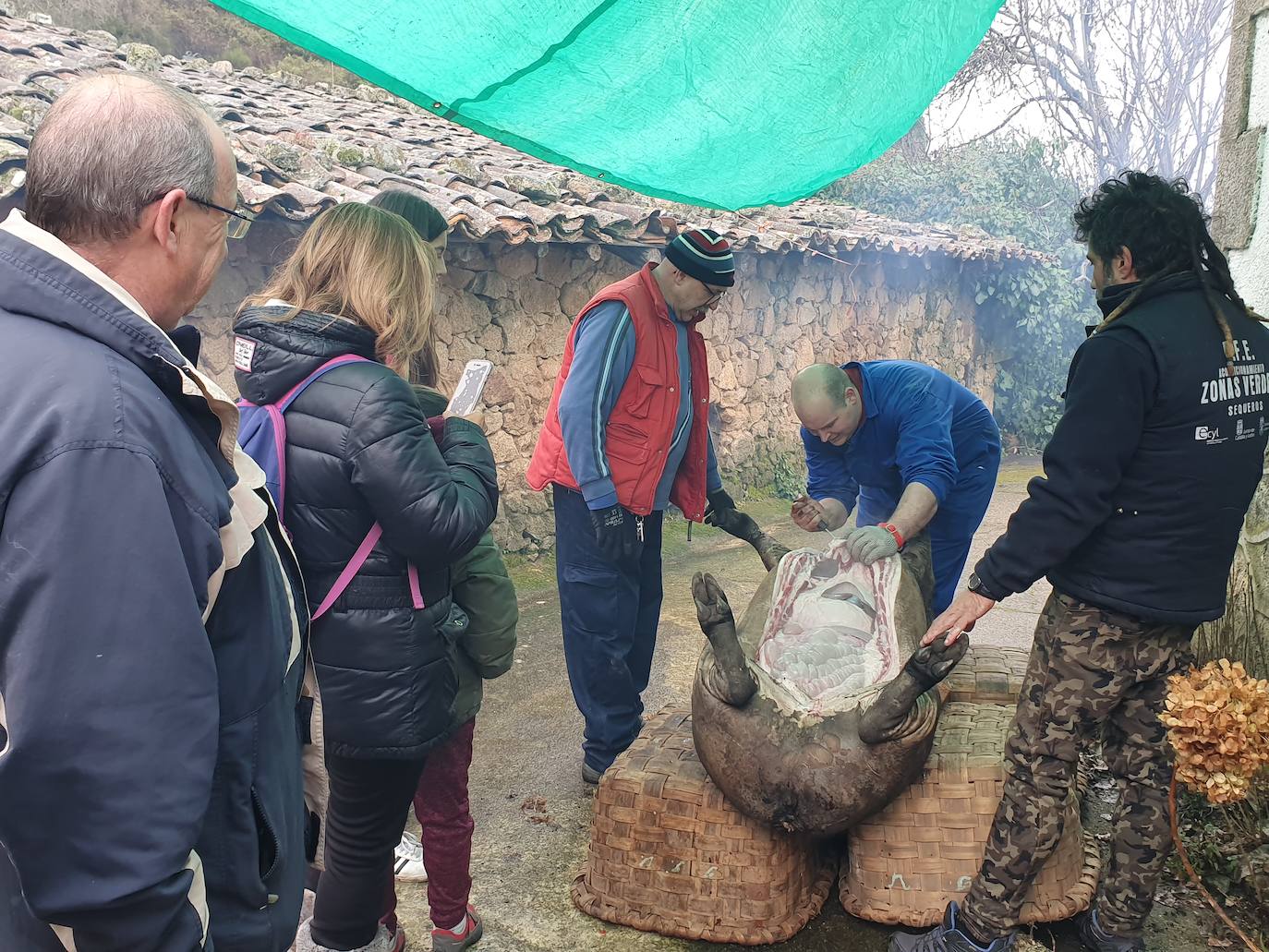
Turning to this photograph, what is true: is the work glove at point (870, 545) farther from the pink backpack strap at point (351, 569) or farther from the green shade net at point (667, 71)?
the pink backpack strap at point (351, 569)

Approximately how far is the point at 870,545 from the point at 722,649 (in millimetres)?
805

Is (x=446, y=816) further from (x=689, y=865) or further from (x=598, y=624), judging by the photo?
(x=598, y=624)

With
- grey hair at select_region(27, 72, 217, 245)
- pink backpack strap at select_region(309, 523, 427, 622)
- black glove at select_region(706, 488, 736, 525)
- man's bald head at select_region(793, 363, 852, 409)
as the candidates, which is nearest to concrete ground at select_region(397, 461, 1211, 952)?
black glove at select_region(706, 488, 736, 525)

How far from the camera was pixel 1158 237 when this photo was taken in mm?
2273

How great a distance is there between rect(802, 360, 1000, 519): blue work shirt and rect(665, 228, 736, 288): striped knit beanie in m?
0.67

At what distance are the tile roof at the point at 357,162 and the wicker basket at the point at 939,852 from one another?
413 centimetres

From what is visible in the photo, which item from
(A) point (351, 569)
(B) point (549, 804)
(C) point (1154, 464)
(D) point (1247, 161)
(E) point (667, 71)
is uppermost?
(D) point (1247, 161)

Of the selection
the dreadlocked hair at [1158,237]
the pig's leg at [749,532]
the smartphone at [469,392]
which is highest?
the dreadlocked hair at [1158,237]

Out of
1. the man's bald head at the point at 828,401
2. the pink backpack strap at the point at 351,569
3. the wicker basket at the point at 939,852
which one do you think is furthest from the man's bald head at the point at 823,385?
the pink backpack strap at the point at 351,569

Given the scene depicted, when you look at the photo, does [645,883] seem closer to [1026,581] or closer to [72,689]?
[1026,581]

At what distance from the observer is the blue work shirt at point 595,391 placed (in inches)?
128

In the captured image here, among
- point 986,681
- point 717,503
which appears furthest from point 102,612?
point 717,503

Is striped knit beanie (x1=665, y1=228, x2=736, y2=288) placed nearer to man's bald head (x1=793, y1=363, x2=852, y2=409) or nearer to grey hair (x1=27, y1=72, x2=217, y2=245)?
man's bald head (x1=793, y1=363, x2=852, y2=409)

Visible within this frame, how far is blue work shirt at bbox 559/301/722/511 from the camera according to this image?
3252mm
